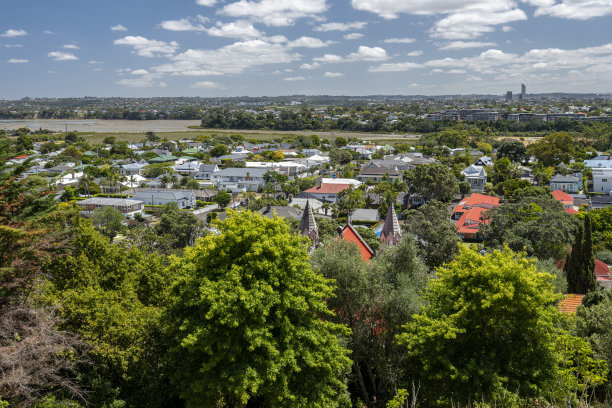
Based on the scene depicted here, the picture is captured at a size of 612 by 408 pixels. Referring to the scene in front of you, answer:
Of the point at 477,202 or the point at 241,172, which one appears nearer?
the point at 477,202

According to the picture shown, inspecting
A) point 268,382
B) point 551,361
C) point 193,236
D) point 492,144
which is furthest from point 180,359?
point 492,144

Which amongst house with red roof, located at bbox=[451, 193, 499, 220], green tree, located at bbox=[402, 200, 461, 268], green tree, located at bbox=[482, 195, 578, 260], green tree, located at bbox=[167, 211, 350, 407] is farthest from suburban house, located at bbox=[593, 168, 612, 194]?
green tree, located at bbox=[167, 211, 350, 407]

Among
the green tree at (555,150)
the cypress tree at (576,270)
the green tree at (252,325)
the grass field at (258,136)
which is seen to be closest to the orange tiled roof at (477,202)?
the cypress tree at (576,270)

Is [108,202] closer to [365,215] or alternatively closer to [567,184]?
[365,215]

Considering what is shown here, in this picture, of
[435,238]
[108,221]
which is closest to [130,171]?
[108,221]

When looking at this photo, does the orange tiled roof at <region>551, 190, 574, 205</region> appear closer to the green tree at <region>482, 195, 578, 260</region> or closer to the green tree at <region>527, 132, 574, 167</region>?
the green tree at <region>482, 195, 578, 260</region>

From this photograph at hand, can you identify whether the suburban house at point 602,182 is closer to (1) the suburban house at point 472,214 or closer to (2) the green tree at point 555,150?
(2) the green tree at point 555,150
